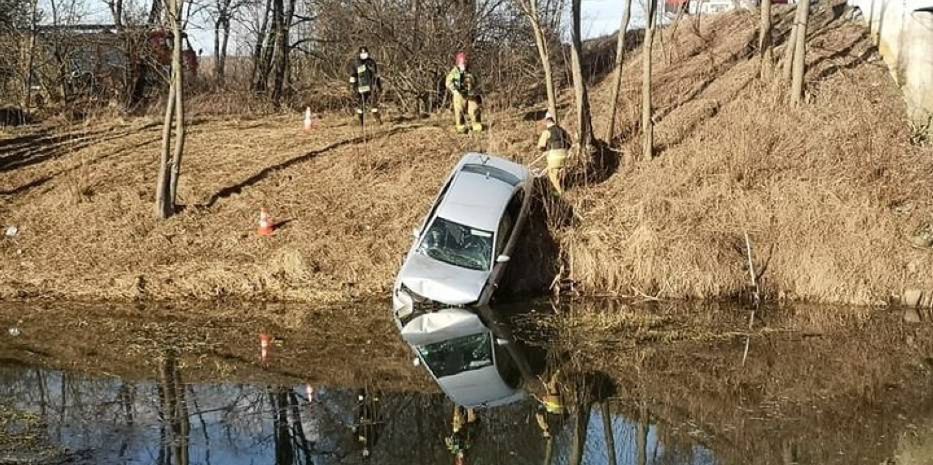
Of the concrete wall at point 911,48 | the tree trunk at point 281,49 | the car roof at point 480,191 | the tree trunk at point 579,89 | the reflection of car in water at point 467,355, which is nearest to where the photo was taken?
the reflection of car in water at point 467,355

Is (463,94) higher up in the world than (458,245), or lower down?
higher up

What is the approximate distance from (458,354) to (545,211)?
16.8 ft

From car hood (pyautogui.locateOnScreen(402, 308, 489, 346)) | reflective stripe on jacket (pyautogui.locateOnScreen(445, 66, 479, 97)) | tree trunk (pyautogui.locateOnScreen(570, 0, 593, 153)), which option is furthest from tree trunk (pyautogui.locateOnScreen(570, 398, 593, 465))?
reflective stripe on jacket (pyautogui.locateOnScreen(445, 66, 479, 97))

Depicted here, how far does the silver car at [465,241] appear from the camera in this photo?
1441cm

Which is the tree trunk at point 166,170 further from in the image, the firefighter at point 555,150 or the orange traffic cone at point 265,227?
the firefighter at point 555,150

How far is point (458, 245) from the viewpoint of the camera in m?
15.2

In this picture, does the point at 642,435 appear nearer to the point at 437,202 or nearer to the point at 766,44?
the point at 437,202

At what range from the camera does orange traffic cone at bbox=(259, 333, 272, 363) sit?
12500 mm

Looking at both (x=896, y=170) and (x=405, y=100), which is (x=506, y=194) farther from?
(x=405, y=100)

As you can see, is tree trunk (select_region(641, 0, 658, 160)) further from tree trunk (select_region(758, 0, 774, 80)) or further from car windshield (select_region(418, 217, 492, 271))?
car windshield (select_region(418, 217, 492, 271))

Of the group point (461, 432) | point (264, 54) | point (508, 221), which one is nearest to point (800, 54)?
point (508, 221)

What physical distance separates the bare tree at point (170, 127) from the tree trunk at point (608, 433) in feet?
33.8

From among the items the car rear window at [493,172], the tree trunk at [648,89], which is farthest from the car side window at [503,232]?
the tree trunk at [648,89]

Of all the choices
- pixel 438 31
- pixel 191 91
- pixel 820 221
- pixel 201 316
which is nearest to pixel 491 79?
pixel 438 31
